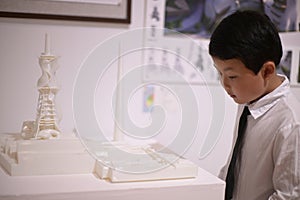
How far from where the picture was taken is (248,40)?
916 millimetres

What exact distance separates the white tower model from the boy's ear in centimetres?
59

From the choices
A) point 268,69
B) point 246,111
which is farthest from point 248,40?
point 246,111

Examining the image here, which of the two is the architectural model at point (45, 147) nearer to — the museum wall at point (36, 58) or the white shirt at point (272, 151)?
the museum wall at point (36, 58)

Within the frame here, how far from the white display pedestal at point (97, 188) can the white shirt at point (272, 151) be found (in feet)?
0.46

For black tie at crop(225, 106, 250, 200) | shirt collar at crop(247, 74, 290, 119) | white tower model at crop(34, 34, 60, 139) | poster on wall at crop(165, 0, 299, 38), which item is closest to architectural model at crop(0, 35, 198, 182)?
white tower model at crop(34, 34, 60, 139)

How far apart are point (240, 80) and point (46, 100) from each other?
1.86 feet

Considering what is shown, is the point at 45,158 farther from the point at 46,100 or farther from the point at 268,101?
the point at 268,101

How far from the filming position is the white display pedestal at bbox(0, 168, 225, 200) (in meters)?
1.05

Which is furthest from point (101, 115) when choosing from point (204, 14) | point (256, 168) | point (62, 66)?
point (256, 168)

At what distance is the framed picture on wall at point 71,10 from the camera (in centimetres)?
152

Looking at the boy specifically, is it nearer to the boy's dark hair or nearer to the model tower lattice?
the boy's dark hair

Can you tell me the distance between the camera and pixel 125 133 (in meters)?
1.39

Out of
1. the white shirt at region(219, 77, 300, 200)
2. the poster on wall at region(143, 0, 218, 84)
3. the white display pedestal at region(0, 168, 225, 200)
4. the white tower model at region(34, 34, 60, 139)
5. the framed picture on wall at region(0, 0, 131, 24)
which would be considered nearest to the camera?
the white shirt at region(219, 77, 300, 200)

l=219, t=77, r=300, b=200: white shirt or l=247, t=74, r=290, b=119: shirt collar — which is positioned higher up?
l=247, t=74, r=290, b=119: shirt collar
